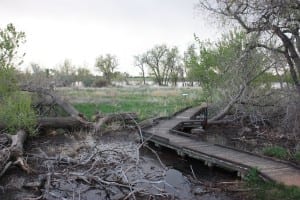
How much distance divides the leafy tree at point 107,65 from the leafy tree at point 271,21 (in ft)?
244

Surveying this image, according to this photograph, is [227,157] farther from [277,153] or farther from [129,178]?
[129,178]

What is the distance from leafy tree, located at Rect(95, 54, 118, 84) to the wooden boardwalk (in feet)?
232

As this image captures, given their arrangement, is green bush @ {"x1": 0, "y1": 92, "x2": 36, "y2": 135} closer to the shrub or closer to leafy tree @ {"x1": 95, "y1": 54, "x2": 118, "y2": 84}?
the shrub

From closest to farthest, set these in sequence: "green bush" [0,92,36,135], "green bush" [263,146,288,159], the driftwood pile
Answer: "green bush" [263,146,288,159] < "green bush" [0,92,36,135] < the driftwood pile

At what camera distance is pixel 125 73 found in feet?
309

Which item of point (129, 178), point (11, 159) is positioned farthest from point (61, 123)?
point (129, 178)

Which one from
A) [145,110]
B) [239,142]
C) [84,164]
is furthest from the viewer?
[145,110]

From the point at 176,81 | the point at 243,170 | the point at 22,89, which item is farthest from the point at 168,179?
the point at 176,81

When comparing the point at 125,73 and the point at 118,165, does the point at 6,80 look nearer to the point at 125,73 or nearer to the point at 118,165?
the point at 118,165

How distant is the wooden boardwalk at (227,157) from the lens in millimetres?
9594

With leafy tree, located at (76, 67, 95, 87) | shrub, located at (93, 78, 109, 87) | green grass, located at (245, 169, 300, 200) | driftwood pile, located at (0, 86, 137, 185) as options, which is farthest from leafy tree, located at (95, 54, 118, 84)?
green grass, located at (245, 169, 300, 200)

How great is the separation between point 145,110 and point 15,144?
565 inches

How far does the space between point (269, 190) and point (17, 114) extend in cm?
1164

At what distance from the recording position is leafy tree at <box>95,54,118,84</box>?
8756 centimetres
